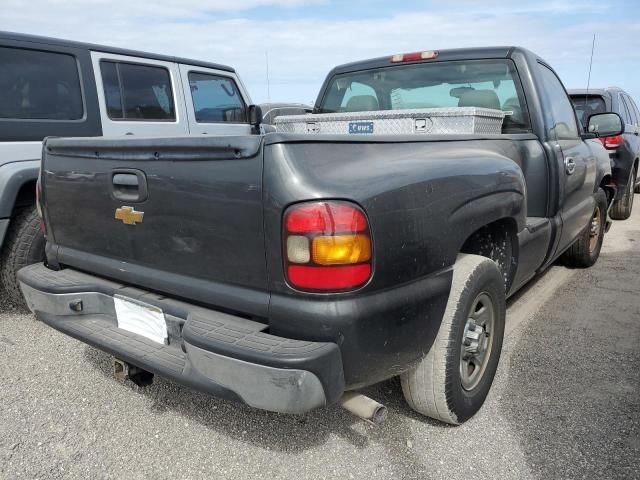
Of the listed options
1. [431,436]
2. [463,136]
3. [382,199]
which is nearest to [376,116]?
[463,136]

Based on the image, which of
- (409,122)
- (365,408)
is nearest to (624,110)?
(409,122)

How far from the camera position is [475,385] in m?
2.40

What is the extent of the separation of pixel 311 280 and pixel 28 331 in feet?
8.74

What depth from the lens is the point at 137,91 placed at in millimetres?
4742

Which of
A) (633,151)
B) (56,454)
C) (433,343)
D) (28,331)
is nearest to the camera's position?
(433,343)

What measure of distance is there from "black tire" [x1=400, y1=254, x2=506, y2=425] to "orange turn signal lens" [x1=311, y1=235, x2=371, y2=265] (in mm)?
614

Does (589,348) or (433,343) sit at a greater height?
(433,343)

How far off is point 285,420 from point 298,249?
111 cm

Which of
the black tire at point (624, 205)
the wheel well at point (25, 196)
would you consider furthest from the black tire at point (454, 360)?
the black tire at point (624, 205)

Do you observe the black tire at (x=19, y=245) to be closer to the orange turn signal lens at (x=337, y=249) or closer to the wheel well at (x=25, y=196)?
the wheel well at (x=25, y=196)

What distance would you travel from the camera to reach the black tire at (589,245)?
4516mm

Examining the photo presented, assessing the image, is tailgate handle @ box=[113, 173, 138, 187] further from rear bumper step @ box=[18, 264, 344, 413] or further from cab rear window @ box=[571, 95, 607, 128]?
cab rear window @ box=[571, 95, 607, 128]

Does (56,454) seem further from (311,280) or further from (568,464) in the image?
(568,464)

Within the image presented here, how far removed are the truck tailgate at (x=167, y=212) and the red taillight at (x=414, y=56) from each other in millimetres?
2282
